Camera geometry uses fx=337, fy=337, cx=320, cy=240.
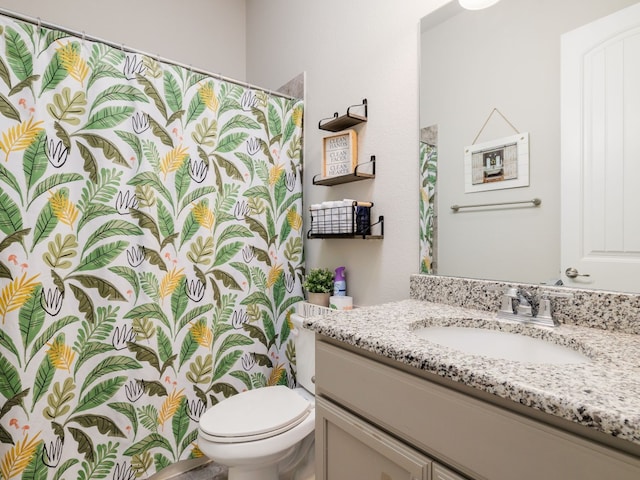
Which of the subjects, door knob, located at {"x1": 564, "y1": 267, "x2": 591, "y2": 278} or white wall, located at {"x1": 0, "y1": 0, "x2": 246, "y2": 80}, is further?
white wall, located at {"x1": 0, "y1": 0, "x2": 246, "y2": 80}

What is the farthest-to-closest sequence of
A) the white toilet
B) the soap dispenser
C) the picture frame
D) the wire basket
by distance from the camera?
1. the soap dispenser
2. the wire basket
3. the white toilet
4. the picture frame

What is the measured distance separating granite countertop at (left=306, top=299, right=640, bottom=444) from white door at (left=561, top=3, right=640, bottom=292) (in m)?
0.18

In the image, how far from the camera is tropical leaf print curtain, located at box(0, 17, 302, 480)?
3.84ft

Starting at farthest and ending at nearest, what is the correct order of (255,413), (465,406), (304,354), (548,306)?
(304,354) < (255,413) < (548,306) < (465,406)

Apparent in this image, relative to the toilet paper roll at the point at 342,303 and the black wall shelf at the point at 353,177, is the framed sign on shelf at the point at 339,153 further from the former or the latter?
the toilet paper roll at the point at 342,303

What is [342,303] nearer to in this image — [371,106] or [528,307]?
[528,307]

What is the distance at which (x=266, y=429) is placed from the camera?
3.91 feet

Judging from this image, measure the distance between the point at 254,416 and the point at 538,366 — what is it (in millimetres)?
1031

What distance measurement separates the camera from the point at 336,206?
1.49m

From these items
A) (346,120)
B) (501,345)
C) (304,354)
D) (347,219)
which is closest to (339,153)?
(346,120)

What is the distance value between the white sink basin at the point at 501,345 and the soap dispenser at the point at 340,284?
646 mm

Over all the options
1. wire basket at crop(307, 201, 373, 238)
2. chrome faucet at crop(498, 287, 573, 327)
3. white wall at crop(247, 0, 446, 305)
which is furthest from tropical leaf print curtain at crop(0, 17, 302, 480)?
chrome faucet at crop(498, 287, 573, 327)

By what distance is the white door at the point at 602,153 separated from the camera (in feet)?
2.69

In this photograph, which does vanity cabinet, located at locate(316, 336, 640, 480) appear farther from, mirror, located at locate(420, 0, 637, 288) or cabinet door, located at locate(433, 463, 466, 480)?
mirror, located at locate(420, 0, 637, 288)
